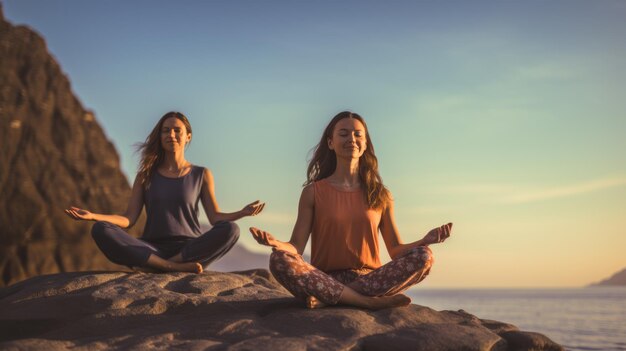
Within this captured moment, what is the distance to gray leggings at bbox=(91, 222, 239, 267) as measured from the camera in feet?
23.7

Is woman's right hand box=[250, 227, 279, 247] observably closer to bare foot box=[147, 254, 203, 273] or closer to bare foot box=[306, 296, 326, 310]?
bare foot box=[306, 296, 326, 310]

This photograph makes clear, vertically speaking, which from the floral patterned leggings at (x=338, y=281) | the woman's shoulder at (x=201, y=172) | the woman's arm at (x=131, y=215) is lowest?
the floral patterned leggings at (x=338, y=281)

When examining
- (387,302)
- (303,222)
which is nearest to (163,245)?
(303,222)

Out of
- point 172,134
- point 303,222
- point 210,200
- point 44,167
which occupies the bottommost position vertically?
point 303,222

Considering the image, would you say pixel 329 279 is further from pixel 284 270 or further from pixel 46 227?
pixel 46 227

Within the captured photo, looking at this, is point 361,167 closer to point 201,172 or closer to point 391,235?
point 391,235

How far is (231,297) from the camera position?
6.68m

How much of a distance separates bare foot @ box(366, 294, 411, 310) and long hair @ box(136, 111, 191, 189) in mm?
3191

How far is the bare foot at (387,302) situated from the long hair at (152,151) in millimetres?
3191

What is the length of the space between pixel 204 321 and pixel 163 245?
210 cm

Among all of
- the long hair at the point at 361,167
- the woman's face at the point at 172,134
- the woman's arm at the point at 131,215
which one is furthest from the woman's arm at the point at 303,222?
the woman's arm at the point at 131,215

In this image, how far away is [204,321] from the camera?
5.69 metres

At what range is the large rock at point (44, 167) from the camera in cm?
1884

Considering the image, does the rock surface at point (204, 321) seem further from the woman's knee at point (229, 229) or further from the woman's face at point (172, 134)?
the woman's face at point (172, 134)
